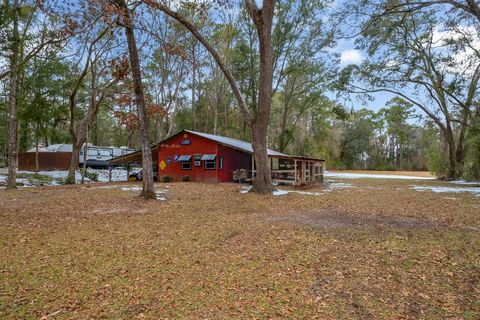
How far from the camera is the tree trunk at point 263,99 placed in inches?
454

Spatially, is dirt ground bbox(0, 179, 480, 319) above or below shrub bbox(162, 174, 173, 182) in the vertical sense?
below

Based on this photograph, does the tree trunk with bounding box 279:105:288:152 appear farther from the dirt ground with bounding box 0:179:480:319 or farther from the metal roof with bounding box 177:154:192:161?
the dirt ground with bounding box 0:179:480:319

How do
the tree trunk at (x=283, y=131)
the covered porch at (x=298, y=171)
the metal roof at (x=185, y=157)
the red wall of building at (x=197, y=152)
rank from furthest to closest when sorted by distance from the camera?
1. the tree trunk at (x=283, y=131)
2. the metal roof at (x=185, y=157)
3. the red wall of building at (x=197, y=152)
4. the covered porch at (x=298, y=171)

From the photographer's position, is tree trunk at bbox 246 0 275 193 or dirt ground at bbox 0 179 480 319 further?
tree trunk at bbox 246 0 275 193

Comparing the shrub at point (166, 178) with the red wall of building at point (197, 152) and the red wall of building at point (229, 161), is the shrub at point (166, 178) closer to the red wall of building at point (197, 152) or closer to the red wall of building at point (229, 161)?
the red wall of building at point (197, 152)

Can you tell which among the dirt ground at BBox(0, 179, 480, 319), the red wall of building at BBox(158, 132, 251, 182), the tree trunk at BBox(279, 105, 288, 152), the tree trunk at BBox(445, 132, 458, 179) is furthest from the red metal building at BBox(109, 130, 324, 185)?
the dirt ground at BBox(0, 179, 480, 319)

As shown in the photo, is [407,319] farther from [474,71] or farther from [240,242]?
[474,71]

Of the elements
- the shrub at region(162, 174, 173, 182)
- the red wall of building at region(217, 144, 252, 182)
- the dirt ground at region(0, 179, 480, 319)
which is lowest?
the dirt ground at region(0, 179, 480, 319)

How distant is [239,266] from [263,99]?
9.16 m

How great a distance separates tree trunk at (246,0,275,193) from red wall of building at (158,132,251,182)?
736 cm

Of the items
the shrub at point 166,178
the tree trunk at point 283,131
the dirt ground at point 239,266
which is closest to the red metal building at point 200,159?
the shrub at point 166,178

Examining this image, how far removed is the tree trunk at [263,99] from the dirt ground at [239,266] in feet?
16.8

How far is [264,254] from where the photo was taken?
14.7 feet

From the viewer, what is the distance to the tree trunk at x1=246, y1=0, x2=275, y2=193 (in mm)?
11539
